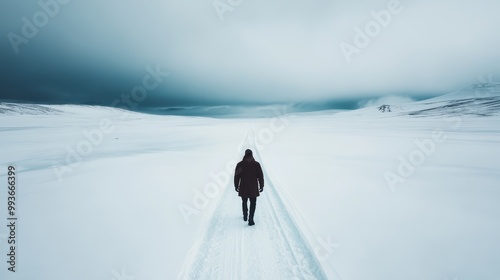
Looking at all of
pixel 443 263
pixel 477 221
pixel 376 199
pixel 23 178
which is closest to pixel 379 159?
pixel 376 199

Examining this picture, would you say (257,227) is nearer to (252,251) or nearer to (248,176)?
(252,251)

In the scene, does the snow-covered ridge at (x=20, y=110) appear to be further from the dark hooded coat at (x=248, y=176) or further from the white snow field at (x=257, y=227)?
the dark hooded coat at (x=248, y=176)

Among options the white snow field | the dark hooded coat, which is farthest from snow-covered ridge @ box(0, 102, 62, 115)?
the dark hooded coat

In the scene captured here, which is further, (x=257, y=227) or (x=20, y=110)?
(x=20, y=110)

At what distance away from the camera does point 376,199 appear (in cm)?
718

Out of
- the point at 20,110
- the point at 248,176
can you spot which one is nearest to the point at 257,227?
the point at 248,176

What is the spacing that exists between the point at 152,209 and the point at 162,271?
2700mm

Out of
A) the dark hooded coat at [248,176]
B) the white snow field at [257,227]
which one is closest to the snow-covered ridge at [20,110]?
the white snow field at [257,227]

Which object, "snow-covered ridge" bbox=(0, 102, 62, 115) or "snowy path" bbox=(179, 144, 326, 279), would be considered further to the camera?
"snow-covered ridge" bbox=(0, 102, 62, 115)

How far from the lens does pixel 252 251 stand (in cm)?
449

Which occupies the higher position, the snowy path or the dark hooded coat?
the dark hooded coat

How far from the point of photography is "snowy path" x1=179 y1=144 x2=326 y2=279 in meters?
3.89

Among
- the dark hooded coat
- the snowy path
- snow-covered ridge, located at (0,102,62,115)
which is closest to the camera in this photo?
the snowy path

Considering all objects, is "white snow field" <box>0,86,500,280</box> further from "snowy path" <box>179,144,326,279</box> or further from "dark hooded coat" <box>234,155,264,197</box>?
"dark hooded coat" <box>234,155,264,197</box>
